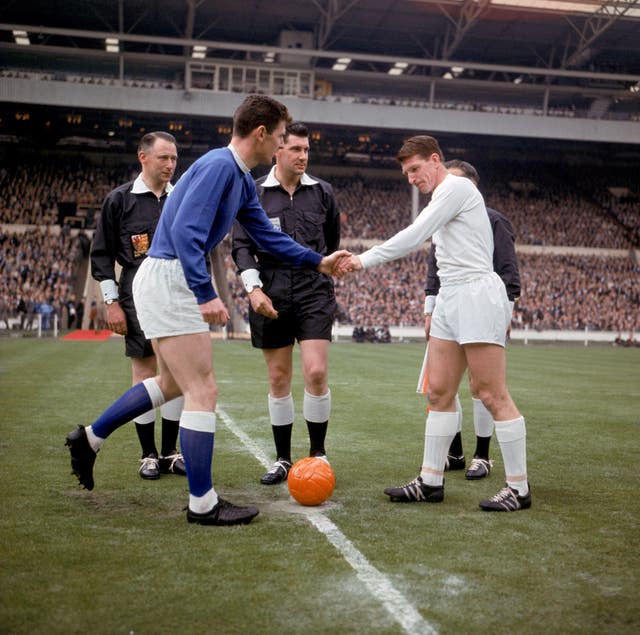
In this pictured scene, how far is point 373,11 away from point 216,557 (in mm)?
42181

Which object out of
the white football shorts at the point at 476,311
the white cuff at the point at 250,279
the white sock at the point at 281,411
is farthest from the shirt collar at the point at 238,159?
the white sock at the point at 281,411

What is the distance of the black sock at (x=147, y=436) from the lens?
5973 millimetres

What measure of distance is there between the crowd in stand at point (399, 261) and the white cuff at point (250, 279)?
2873 cm

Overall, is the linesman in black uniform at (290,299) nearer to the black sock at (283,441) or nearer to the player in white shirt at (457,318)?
the black sock at (283,441)

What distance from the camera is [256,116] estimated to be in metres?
4.50

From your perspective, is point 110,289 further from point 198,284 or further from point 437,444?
point 437,444

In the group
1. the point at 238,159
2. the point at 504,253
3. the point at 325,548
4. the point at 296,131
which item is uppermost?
the point at 296,131

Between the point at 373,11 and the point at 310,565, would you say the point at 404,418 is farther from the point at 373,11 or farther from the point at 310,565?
the point at 373,11

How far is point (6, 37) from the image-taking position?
1748 inches

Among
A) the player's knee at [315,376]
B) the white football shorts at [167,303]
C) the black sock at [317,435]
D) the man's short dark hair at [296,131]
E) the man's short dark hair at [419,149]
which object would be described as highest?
the man's short dark hair at [296,131]

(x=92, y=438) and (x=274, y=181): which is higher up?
(x=274, y=181)

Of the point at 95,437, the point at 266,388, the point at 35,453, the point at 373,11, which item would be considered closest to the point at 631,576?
the point at 95,437

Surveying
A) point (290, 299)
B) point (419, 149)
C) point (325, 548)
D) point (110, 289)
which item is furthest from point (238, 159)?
point (325, 548)

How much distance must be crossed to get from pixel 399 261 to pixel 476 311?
40.3m
